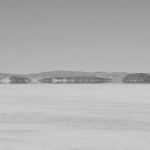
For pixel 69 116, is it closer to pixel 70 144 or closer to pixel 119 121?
pixel 119 121

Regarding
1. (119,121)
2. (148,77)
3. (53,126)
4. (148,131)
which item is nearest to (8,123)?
(53,126)

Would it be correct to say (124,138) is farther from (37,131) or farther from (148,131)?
(37,131)

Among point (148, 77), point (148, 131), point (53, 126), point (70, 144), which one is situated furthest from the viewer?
point (148, 77)

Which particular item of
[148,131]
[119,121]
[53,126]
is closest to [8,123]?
[53,126]

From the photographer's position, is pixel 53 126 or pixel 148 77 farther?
pixel 148 77

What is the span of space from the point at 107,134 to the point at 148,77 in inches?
2484

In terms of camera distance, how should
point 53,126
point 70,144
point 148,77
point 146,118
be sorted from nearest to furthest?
point 70,144
point 53,126
point 146,118
point 148,77

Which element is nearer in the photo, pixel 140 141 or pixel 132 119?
pixel 140 141

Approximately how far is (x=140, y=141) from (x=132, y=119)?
334 cm

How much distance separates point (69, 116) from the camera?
37.6 ft

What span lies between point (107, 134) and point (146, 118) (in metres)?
3.11

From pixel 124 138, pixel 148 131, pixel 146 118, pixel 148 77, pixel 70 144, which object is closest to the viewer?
pixel 70 144

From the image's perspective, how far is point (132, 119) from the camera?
10555mm

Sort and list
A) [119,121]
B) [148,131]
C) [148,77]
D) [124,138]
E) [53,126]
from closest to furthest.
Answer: [124,138] → [148,131] → [53,126] → [119,121] → [148,77]
